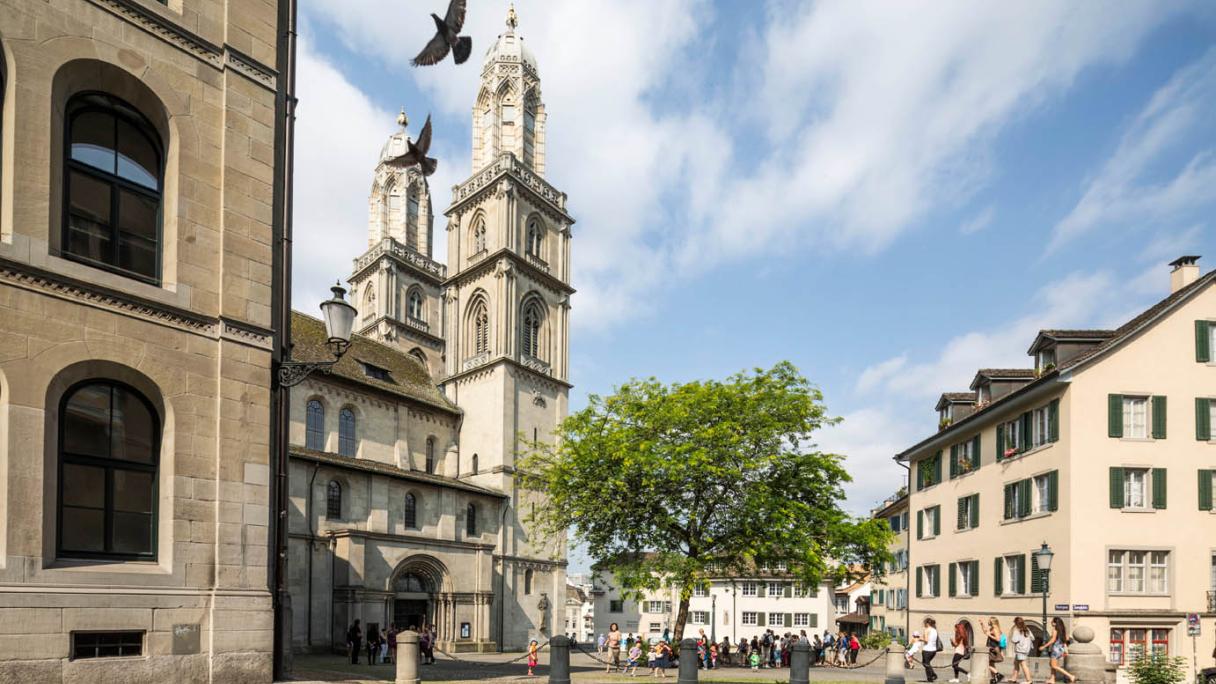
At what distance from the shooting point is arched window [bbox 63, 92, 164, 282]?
12055mm

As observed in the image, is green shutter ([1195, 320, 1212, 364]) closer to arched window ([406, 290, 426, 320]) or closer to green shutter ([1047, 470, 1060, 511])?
green shutter ([1047, 470, 1060, 511])

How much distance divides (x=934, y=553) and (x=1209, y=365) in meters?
14.8

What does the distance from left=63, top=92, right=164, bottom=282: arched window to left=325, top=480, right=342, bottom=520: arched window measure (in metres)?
30.8

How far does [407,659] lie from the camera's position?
15.1m

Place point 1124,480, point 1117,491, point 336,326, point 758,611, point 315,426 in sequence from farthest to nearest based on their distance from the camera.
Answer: point 758,611 → point 315,426 → point 1124,480 → point 1117,491 → point 336,326

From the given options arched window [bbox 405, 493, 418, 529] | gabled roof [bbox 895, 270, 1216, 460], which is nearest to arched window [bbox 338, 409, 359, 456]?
arched window [bbox 405, 493, 418, 529]

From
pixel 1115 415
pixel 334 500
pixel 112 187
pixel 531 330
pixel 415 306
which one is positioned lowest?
pixel 334 500

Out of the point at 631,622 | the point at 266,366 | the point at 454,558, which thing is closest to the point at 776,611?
the point at 631,622

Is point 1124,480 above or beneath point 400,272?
beneath

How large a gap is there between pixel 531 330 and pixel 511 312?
2942mm

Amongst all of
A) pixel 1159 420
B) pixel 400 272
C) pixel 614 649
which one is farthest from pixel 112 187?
pixel 400 272

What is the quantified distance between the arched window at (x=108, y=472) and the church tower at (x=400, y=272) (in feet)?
192

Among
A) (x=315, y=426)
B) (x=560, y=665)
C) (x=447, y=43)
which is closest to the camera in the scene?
(x=447, y=43)

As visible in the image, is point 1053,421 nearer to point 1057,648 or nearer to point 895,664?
point 1057,648
